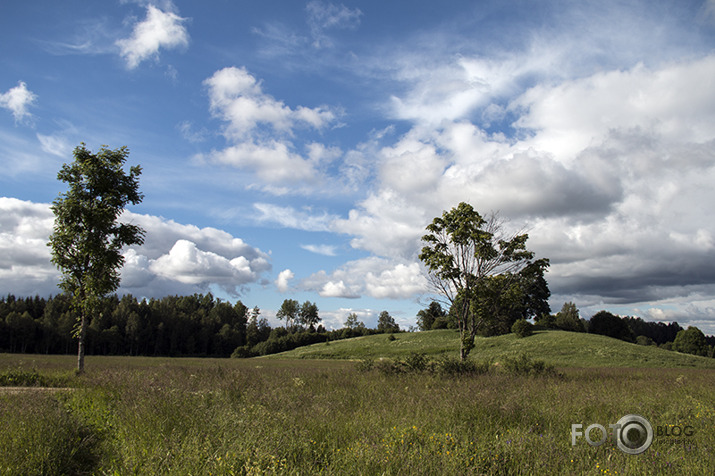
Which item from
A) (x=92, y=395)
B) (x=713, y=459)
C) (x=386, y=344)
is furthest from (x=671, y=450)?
(x=386, y=344)

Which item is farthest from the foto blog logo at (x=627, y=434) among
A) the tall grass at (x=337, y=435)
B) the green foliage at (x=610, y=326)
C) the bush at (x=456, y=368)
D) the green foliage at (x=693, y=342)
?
the green foliage at (x=693, y=342)

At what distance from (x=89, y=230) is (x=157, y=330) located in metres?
98.8

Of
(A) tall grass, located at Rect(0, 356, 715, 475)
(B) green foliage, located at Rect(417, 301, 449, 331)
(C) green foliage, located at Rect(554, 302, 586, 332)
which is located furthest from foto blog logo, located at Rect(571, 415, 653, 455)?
(C) green foliage, located at Rect(554, 302, 586, 332)

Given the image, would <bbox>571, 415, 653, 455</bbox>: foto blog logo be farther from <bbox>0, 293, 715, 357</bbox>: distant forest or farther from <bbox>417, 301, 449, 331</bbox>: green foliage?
<bbox>0, 293, 715, 357</bbox>: distant forest

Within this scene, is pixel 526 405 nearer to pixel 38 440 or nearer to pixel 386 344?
pixel 38 440

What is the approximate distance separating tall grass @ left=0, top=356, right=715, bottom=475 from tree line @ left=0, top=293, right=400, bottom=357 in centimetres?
7796

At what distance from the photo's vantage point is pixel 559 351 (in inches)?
1820

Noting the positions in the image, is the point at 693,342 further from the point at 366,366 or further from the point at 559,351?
the point at 366,366

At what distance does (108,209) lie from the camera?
18547 mm

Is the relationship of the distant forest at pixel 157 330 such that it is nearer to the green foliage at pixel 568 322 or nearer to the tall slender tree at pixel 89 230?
the green foliage at pixel 568 322

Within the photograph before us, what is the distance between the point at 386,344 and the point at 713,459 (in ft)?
227

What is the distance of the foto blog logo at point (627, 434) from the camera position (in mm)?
6023

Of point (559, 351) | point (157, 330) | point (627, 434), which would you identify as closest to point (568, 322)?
point (559, 351)

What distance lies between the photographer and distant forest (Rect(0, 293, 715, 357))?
85.1 meters
